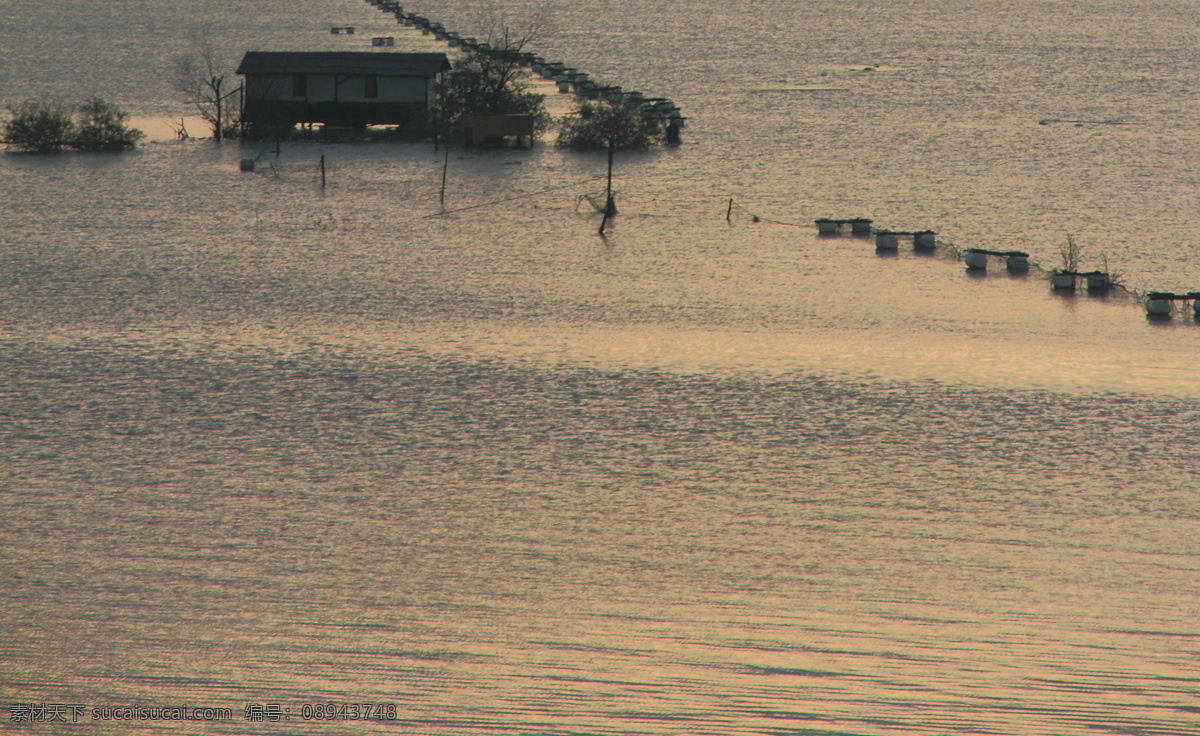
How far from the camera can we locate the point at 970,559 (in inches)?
930

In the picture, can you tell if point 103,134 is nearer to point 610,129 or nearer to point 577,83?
point 610,129

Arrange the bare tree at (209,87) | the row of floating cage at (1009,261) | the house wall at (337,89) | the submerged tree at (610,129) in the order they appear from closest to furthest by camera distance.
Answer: the row of floating cage at (1009,261) < the submerged tree at (610,129) < the house wall at (337,89) < the bare tree at (209,87)

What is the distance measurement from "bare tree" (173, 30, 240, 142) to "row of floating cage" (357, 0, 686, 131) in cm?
1380

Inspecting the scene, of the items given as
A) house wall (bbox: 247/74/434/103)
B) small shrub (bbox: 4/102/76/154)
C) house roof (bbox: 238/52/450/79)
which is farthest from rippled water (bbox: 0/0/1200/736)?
house roof (bbox: 238/52/450/79)

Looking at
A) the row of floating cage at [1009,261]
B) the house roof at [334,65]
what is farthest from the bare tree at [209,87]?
the row of floating cage at [1009,261]

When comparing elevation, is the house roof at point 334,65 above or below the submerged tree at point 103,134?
above

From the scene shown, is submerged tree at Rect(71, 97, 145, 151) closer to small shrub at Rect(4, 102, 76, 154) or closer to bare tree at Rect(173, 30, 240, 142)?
small shrub at Rect(4, 102, 76, 154)

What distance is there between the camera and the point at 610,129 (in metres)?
67.1

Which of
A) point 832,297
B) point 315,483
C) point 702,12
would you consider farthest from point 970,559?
point 702,12

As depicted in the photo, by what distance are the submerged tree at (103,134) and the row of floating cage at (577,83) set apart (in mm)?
18364

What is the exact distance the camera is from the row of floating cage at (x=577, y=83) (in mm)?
75312

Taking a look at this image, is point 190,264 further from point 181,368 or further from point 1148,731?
point 1148,731

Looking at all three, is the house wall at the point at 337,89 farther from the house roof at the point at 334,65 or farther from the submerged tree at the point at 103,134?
the submerged tree at the point at 103,134

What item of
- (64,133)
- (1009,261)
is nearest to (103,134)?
(64,133)
